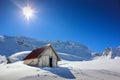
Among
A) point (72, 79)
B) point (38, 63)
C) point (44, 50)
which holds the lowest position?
point (72, 79)

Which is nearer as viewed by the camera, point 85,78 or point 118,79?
point 85,78

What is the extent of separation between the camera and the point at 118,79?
32.2m

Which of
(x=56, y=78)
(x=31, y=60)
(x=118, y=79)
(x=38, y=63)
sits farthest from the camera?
(x=31, y=60)

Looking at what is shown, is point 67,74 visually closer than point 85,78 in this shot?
No

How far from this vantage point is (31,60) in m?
45.5

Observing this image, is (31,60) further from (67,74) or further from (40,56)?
(67,74)

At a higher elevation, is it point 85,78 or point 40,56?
point 40,56

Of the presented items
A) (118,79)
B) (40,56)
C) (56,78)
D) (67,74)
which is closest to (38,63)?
(40,56)

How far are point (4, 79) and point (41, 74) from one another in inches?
203

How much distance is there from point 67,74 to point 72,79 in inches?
144

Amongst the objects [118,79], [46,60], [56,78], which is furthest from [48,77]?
[46,60]

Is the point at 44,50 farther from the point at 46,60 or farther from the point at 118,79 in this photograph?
the point at 118,79

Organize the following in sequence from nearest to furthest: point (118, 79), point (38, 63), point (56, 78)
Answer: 1. point (56, 78)
2. point (118, 79)
3. point (38, 63)

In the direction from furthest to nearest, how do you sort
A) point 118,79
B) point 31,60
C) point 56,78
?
point 31,60, point 118,79, point 56,78
